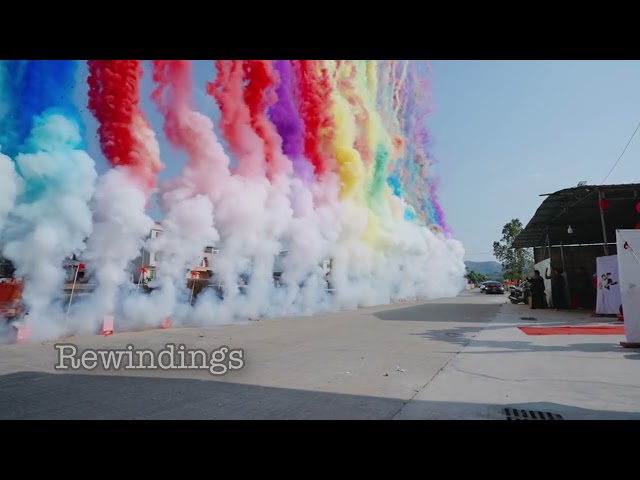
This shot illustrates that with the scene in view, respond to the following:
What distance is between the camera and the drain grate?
12.9 ft

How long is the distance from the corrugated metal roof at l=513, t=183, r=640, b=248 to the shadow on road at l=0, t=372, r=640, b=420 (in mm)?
13272

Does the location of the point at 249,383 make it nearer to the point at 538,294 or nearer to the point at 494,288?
the point at 538,294

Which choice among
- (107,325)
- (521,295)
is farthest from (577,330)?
(521,295)

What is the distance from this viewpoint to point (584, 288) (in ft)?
62.6

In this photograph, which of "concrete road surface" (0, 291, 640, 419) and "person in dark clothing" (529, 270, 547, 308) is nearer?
"concrete road surface" (0, 291, 640, 419)

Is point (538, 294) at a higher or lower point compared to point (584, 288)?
lower

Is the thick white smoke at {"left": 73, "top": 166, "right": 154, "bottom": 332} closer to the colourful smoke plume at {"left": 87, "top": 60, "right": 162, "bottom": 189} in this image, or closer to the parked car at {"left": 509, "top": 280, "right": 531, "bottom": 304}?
the colourful smoke plume at {"left": 87, "top": 60, "right": 162, "bottom": 189}

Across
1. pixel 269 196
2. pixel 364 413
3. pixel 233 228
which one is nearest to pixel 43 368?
pixel 364 413

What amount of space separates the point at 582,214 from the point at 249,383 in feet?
62.4

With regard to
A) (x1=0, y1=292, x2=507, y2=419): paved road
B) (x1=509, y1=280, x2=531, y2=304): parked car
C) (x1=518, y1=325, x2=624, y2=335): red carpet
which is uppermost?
(x1=509, y1=280, x2=531, y2=304): parked car

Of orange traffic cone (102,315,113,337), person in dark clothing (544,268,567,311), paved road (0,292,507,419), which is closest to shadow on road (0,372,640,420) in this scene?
paved road (0,292,507,419)

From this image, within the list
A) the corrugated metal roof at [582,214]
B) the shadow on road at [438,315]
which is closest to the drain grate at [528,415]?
the shadow on road at [438,315]
